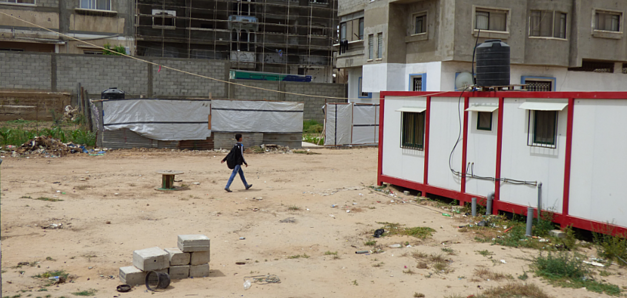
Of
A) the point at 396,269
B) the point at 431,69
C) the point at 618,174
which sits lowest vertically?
the point at 396,269

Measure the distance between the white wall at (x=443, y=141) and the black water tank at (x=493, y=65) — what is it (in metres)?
0.72

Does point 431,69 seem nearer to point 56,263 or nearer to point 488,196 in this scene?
point 488,196

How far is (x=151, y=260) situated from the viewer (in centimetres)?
705

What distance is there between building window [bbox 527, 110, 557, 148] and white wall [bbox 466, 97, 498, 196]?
3.18 feet

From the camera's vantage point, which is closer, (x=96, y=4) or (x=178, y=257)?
(x=178, y=257)

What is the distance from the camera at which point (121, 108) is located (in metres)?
21.3

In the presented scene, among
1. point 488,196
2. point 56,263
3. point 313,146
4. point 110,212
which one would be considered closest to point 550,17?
point 313,146

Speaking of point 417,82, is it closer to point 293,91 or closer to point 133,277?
point 293,91

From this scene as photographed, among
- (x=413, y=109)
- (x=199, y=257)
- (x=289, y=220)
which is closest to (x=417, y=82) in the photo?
(x=413, y=109)

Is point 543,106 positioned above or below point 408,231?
above

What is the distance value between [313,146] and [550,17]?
15.9 m

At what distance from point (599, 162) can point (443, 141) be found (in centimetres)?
399

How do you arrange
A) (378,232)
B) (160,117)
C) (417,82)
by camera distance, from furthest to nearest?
1. (417,82)
2. (160,117)
3. (378,232)

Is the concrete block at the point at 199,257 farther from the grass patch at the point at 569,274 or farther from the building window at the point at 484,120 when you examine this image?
the building window at the point at 484,120
